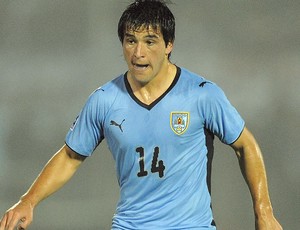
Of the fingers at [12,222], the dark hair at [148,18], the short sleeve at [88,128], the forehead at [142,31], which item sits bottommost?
the fingers at [12,222]

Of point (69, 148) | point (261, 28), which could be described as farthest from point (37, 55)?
point (69, 148)

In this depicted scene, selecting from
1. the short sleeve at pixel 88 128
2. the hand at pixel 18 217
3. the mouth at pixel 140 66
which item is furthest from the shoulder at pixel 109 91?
the hand at pixel 18 217

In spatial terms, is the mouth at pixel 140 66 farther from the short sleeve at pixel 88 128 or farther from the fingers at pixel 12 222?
the fingers at pixel 12 222

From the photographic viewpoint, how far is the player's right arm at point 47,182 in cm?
271

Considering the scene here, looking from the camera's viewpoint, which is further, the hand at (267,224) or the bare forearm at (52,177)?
the bare forearm at (52,177)

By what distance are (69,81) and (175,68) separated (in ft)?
6.71

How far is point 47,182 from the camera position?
2840 millimetres

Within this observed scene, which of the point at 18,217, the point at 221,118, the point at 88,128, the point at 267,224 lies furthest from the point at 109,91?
the point at 267,224

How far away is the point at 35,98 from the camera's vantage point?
4.82 m

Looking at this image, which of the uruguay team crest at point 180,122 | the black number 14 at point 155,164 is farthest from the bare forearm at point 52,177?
the uruguay team crest at point 180,122

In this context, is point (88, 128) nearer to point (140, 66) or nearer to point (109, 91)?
point (109, 91)

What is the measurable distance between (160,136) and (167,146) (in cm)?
4

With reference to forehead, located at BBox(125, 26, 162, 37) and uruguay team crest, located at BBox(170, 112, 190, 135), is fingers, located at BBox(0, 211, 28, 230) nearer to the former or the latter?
uruguay team crest, located at BBox(170, 112, 190, 135)

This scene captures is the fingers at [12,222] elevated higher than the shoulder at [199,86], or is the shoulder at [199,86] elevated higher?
the shoulder at [199,86]
